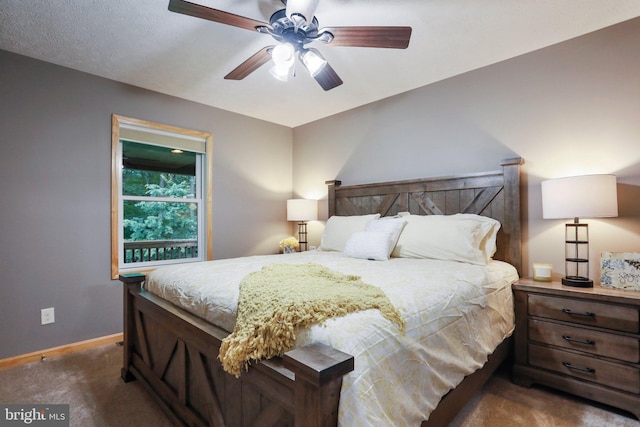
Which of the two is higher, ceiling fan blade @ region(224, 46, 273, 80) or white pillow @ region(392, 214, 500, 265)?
ceiling fan blade @ region(224, 46, 273, 80)

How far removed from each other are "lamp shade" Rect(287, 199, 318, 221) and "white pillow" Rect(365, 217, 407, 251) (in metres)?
1.32

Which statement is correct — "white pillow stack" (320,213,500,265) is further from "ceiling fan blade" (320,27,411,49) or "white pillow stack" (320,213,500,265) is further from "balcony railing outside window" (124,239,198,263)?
"balcony railing outside window" (124,239,198,263)

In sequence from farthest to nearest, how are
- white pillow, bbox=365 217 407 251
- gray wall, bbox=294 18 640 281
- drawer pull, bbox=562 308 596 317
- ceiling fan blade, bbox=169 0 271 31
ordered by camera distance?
1. white pillow, bbox=365 217 407 251
2. gray wall, bbox=294 18 640 281
3. drawer pull, bbox=562 308 596 317
4. ceiling fan blade, bbox=169 0 271 31

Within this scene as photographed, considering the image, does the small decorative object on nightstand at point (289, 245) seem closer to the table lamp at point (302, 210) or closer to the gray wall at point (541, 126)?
the table lamp at point (302, 210)

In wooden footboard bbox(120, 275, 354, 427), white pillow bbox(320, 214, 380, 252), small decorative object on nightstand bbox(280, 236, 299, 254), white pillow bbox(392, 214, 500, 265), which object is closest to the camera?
wooden footboard bbox(120, 275, 354, 427)

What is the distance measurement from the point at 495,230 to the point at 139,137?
3428 millimetres

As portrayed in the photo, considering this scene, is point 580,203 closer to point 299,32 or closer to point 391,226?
point 391,226

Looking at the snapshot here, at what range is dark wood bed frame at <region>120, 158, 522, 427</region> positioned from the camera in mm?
901

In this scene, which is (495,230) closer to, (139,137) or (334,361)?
(334,361)

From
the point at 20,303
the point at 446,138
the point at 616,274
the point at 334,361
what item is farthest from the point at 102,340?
the point at 616,274

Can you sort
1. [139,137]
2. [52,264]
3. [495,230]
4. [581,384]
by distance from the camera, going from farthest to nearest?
1. [139,137]
2. [52,264]
3. [495,230]
4. [581,384]

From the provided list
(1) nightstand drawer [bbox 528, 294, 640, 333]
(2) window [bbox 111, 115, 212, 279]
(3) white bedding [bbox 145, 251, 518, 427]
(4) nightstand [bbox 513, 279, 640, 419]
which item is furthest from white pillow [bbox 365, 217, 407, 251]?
(2) window [bbox 111, 115, 212, 279]

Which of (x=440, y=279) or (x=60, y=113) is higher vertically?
(x=60, y=113)

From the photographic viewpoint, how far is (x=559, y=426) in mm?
1735
